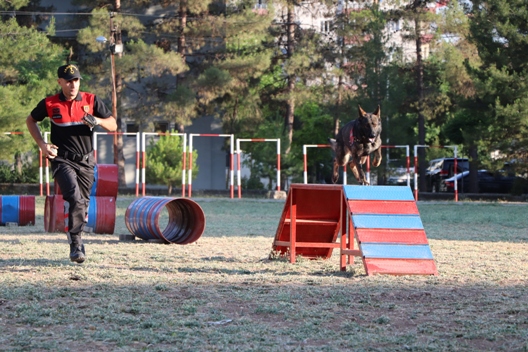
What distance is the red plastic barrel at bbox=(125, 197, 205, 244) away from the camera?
13.0m

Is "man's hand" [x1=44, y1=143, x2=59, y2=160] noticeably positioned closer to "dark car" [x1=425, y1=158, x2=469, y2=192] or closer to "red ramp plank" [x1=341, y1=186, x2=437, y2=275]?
"red ramp plank" [x1=341, y1=186, x2=437, y2=275]

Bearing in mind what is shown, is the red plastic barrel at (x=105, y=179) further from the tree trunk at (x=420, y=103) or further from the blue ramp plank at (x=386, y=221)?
the tree trunk at (x=420, y=103)

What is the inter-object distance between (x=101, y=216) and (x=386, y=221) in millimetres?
7042

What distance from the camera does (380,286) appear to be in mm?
7906

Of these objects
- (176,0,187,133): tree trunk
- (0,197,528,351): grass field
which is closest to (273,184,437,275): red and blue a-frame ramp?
(0,197,528,351): grass field

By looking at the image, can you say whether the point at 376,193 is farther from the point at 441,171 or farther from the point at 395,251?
the point at 441,171

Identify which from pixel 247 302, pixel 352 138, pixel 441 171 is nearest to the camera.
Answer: pixel 247 302

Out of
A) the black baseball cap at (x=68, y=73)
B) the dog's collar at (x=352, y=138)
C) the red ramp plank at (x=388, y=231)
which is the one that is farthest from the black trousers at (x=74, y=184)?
the dog's collar at (x=352, y=138)

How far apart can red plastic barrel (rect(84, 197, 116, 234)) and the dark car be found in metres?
25.4

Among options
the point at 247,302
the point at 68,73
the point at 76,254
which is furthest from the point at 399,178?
the point at 247,302

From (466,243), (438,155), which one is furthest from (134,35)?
(466,243)

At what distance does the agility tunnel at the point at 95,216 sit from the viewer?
14.6 m

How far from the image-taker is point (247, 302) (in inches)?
274

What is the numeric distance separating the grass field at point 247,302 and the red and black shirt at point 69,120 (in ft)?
4.34
